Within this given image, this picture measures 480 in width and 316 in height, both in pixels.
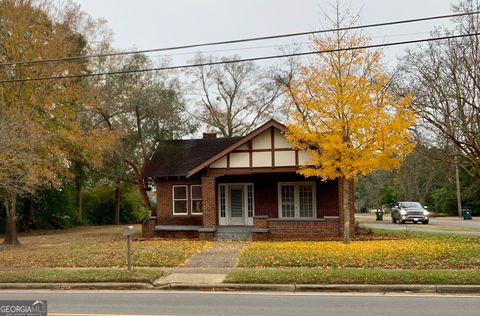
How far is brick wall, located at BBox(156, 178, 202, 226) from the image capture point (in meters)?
27.8

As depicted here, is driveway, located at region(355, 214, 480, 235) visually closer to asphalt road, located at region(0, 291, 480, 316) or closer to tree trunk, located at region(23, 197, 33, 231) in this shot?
asphalt road, located at region(0, 291, 480, 316)

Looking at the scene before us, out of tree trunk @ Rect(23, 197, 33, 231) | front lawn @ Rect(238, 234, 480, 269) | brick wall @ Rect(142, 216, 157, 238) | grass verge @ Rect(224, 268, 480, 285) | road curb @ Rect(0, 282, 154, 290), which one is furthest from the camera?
tree trunk @ Rect(23, 197, 33, 231)

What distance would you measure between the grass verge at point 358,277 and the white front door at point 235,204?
1387cm

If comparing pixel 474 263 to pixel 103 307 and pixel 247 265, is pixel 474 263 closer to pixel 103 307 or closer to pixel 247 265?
pixel 247 265

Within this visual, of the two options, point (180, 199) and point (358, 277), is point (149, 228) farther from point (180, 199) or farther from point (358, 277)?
point (358, 277)

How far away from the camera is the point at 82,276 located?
13.4 m

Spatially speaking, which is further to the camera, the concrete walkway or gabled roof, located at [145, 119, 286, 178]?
gabled roof, located at [145, 119, 286, 178]

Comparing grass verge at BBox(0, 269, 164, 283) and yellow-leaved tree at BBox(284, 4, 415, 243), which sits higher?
yellow-leaved tree at BBox(284, 4, 415, 243)

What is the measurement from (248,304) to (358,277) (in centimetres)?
350

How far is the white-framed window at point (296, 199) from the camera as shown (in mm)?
26578

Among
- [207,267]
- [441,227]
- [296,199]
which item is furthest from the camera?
[441,227]

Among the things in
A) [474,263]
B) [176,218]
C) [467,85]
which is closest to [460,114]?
[467,85]

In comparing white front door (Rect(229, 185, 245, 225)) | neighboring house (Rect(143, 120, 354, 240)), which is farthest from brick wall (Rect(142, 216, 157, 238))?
white front door (Rect(229, 185, 245, 225))

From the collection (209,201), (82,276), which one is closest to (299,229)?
(209,201)
